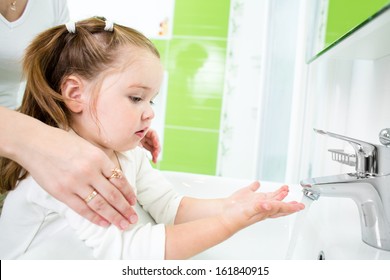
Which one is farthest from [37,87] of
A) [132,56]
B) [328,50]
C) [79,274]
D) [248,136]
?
[248,136]

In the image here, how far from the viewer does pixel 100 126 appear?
24.0 inches

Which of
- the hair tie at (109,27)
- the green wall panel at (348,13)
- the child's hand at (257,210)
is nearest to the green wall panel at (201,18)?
the green wall panel at (348,13)

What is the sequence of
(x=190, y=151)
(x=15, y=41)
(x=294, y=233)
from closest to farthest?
Result: 1. (x=294, y=233)
2. (x=15, y=41)
3. (x=190, y=151)

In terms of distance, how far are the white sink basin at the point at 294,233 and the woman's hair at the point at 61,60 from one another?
321 mm

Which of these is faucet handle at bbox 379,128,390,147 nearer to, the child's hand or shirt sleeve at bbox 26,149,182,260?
the child's hand

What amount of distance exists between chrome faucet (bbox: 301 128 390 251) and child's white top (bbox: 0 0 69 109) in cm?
65

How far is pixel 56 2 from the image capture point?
2.86ft

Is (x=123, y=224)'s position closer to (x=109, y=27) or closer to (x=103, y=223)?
(x=103, y=223)

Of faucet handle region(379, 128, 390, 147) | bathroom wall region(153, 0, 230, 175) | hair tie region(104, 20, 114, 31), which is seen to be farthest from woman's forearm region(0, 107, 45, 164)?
bathroom wall region(153, 0, 230, 175)

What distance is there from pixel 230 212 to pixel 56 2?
671mm

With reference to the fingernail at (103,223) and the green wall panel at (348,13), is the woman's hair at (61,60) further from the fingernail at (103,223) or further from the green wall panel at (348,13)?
the green wall panel at (348,13)

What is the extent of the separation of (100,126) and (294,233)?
1.15 feet

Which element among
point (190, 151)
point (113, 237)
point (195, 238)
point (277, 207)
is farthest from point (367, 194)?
point (190, 151)

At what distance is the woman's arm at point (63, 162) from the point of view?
47cm
